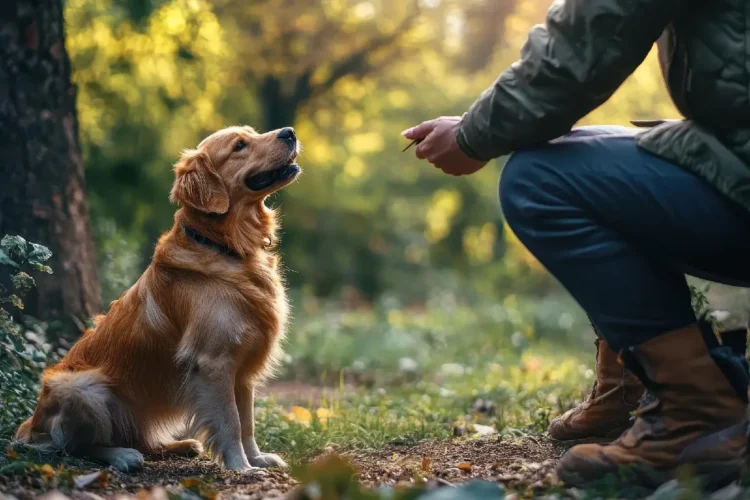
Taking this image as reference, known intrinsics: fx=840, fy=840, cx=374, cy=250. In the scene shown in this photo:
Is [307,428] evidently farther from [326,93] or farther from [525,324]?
[326,93]

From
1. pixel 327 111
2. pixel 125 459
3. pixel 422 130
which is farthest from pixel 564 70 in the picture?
pixel 327 111

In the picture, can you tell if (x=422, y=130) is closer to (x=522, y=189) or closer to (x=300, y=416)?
(x=522, y=189)

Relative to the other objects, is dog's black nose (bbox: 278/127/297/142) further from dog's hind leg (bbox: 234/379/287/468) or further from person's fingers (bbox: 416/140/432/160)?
person's fingers (bbox: 416/140/432/160)

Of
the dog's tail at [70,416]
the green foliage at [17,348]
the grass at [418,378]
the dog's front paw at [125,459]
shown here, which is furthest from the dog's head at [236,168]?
the grass at [418,378]

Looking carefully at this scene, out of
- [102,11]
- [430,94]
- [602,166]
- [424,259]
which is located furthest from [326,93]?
[602,166]

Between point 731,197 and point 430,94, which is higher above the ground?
point 430,94

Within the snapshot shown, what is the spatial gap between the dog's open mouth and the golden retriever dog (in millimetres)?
36

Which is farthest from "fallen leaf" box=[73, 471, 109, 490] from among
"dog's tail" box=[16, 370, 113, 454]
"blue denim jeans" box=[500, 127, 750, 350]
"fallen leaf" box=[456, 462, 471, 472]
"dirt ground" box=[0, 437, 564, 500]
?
"blue denim jeans" box=[500, 127, 750, 350]

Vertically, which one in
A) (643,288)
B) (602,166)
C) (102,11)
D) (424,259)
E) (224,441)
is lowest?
(424,259)

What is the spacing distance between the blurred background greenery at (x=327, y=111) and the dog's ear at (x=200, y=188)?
7.52 feet

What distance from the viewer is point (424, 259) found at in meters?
19.8

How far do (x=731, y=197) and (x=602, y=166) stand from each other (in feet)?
1.21

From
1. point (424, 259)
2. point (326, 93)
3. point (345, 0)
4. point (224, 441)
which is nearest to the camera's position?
point (224, 441)

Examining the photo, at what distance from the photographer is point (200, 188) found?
150 inches
